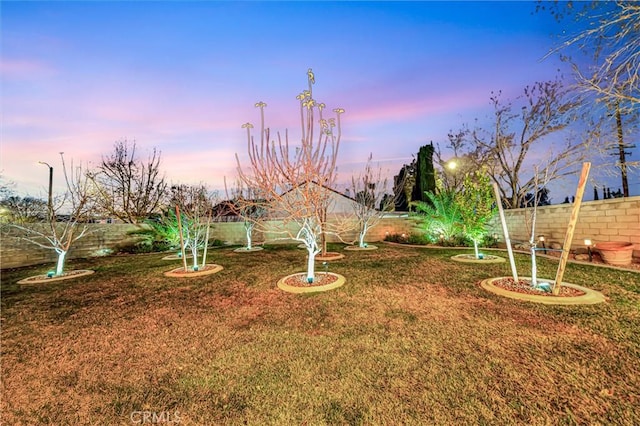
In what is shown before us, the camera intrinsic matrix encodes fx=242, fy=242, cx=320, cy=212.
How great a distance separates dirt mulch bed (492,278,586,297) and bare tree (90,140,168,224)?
Answer: 948 inches

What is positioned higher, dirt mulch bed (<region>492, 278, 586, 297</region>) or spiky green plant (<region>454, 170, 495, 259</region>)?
spiky green plant (<region>454, 170, 495, 259</region>)

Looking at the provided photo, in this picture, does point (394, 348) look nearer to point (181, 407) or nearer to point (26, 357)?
point (181, 407)

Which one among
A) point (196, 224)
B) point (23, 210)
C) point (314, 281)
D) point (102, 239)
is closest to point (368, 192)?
point (314, 281)

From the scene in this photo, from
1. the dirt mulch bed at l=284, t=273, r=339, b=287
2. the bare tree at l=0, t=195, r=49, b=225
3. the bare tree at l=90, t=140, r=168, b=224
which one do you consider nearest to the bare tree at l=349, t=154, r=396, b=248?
the dirt mulch bed at l=284, t=273, r=339, b=287

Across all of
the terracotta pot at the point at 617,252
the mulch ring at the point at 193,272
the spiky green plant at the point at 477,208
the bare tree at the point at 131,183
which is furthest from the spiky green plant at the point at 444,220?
the bare tree at the point at 131,183

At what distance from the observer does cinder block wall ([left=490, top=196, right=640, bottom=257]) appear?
680cm

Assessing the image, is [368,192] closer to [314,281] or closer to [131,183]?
[314,281]

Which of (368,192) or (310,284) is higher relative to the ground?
(368,192)

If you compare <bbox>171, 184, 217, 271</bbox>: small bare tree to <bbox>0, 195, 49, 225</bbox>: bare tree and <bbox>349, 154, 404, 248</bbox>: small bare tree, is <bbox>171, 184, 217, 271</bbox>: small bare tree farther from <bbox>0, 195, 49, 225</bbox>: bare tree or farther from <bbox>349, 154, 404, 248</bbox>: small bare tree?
<bbox>349, 154, 404, 248</bbox>: small bare tree

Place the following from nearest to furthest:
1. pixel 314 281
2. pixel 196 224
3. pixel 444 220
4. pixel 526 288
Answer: pixel 526 288 < pixel 314 281 < pixel 196 224 < pixel 444 220

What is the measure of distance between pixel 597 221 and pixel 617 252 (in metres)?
1.53

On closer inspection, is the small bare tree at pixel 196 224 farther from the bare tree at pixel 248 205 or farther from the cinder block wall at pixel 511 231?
the cinder block wall at pixel 511 231

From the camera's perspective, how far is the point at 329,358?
9.57ft

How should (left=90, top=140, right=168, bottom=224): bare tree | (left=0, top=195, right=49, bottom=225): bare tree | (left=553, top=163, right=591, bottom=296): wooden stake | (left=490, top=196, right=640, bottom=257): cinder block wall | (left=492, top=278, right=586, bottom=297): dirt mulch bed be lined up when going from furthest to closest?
(left=90, top=140, right=168, bottom=224): bare tree
(left=0, top=195, right=49, bottom=225): bare tree
(left=490, top=196, right=640, bottom=257): cinder block wall
(left=492, top=278, right=586, bottom=297): dirt mulch bed
(left=553, top=163, right=591, bottom=296): wooden stake
